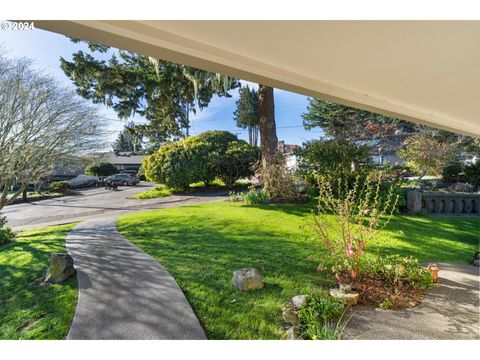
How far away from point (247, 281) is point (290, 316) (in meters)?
0.59

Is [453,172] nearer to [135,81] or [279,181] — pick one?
[279,181]

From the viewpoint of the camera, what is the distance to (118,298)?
2.16 meters

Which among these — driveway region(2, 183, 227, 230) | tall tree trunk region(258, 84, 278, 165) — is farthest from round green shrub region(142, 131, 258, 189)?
tall tree trunk region(258, 84, 278, 165)

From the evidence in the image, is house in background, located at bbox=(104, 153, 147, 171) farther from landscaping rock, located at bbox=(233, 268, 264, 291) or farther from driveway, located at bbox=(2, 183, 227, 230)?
landscaping rock, located at bbox=(233, 268, 264, 291)

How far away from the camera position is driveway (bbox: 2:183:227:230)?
6039 millimetres

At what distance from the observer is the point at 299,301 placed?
1.96m

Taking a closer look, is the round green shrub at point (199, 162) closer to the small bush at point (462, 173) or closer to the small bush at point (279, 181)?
the small bush at point (279, 181)

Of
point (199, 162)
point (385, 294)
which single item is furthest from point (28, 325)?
point (199, 162)

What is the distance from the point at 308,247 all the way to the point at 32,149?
17.2ft

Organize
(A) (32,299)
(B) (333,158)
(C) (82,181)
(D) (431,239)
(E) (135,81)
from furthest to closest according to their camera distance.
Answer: (C) (82,181)
(E) (135,81)
(B) (333,158)
(D) (431,239)
(A) (32,299)

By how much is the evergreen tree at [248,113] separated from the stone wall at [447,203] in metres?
17.5

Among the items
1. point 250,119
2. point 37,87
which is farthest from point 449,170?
point 250,119

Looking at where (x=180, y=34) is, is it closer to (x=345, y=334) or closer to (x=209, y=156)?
(x=345, y=334)
